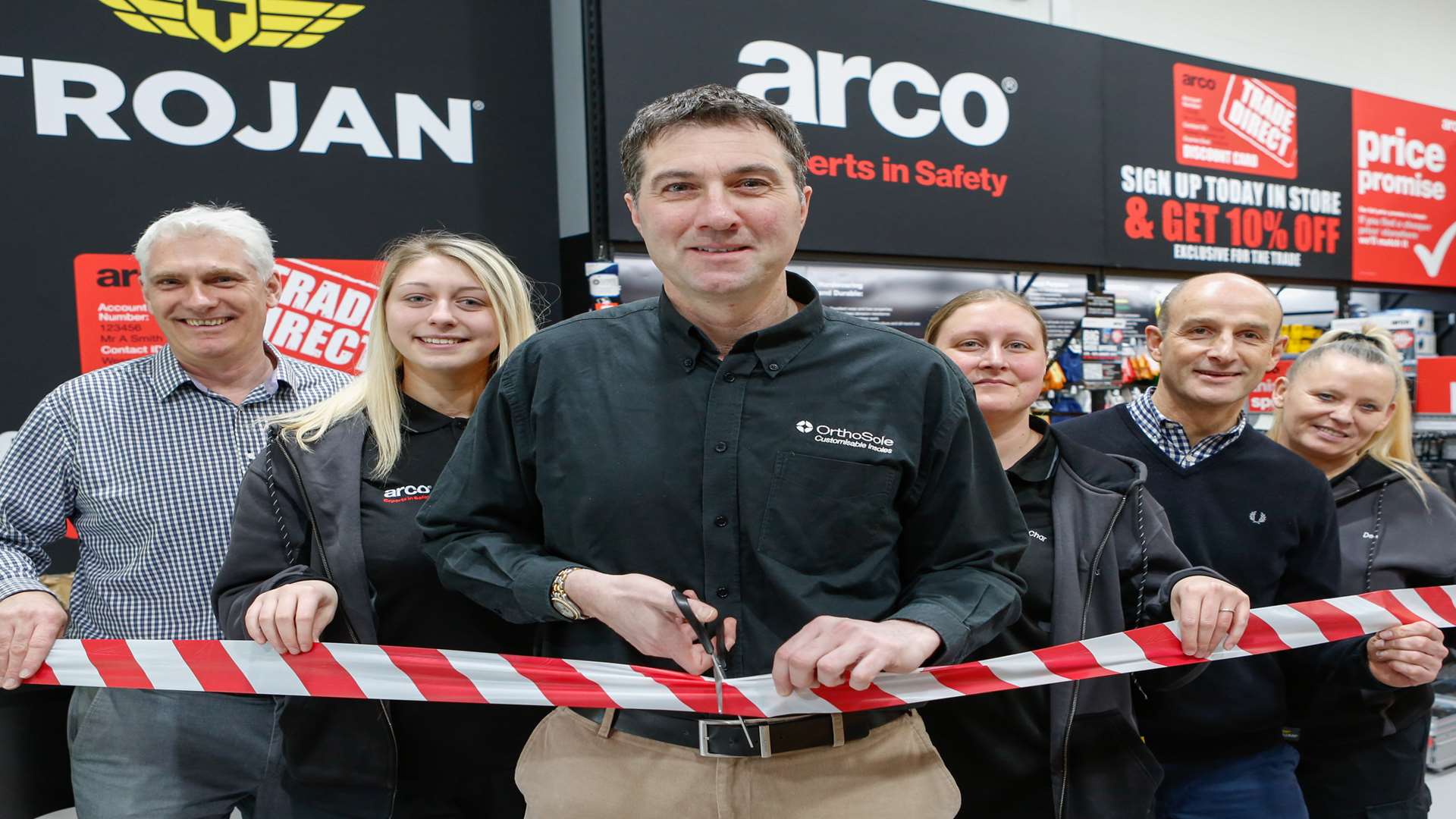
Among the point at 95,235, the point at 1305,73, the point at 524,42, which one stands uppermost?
the point at 1305,73

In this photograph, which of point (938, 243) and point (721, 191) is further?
point (938, 243)

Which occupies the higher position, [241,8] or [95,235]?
[241,8]

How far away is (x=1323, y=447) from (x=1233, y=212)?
372 centimetres

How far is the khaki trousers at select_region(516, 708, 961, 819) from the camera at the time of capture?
1.49m

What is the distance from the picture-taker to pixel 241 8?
11.9ft

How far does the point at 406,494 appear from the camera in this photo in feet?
6.67

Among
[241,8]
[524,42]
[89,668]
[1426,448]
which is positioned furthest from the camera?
[1426,448]

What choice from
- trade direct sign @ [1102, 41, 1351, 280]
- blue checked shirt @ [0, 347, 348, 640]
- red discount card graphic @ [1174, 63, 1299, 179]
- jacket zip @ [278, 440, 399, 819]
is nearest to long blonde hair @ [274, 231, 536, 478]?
jacket zip @ [278, 440, 399, 819]

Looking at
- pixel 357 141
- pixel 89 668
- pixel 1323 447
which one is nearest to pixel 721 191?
pixel 89 668

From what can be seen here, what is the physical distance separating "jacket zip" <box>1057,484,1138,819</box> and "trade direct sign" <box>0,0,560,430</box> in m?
2.70

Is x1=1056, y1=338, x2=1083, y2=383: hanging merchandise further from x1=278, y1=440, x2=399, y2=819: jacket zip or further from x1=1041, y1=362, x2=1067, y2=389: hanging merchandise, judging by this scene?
x1=278, y1=440, x2=399, y2=819: jacket zip

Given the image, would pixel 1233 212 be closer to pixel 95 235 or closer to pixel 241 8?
pixel 241 8

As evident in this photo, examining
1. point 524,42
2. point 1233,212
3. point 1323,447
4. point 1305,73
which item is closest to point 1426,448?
point 1233,212

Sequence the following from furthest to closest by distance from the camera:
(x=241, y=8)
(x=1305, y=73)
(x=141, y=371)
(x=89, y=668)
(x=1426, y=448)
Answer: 1. (x=1305, y=73)
2. (x=1426, y=448)
3. (x=241, y=8)
4. (x=141, y=371)
5. (x=89, y=668)
